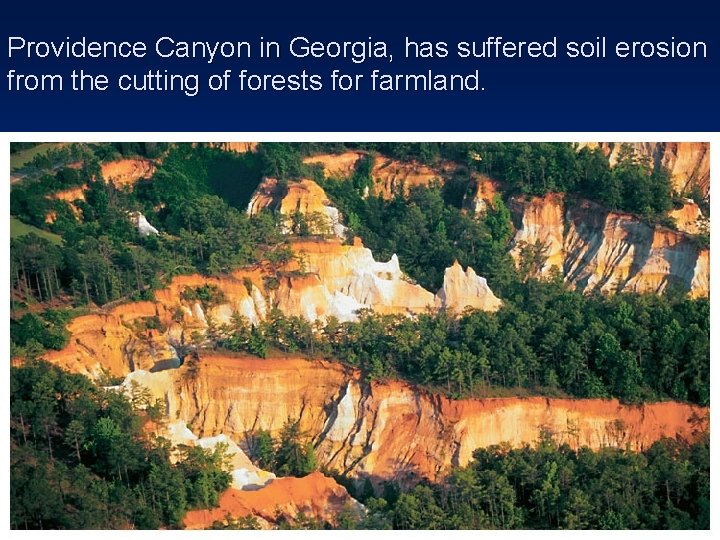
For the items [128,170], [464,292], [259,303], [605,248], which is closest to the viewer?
[259,303]

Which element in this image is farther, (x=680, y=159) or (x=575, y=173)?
(x=680, y=159)

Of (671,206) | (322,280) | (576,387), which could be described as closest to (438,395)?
(576,387)

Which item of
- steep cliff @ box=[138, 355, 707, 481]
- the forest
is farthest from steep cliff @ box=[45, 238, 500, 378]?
steep cliff @ box=[138, 355, 707, 481]

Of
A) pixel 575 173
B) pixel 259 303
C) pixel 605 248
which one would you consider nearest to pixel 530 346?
pixel 259 303

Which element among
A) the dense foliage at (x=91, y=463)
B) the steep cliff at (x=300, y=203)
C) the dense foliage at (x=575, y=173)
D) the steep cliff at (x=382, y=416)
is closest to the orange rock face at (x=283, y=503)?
the dense foliage at (x=91, y=463)

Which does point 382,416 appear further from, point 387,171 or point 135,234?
point 387,171
